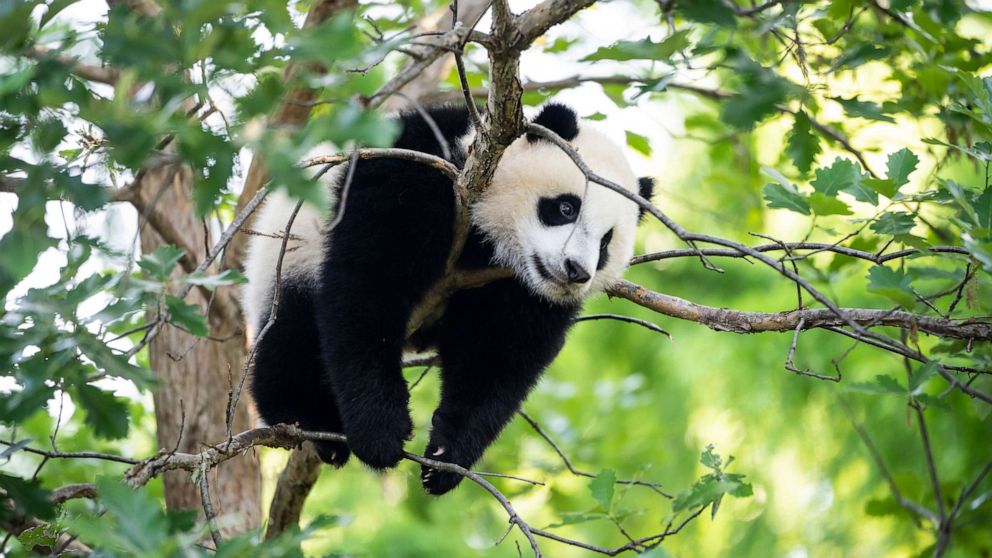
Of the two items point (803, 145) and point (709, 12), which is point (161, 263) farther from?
point (803, 145)

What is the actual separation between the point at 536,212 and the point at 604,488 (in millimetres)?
1262

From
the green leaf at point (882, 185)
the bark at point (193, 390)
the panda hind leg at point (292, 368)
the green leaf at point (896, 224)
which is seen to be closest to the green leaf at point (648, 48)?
the green leaf at point (882, 185)

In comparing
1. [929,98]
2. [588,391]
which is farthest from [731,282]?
[929,98]

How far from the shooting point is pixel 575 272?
3346mm

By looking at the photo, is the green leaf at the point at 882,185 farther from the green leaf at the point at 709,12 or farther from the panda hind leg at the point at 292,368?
the panda hind leg at the point at 292,368

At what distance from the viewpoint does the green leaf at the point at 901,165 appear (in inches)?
102

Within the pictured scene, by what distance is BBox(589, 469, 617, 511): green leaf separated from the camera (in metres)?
2.80

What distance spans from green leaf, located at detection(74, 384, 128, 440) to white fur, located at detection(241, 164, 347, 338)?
157 cm

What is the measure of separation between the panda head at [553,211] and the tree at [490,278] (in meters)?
0.23

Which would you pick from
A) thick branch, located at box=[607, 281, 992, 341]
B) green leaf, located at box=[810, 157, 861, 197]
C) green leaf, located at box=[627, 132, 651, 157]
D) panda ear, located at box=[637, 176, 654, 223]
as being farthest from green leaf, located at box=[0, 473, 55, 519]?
green leaf, located at box=[627, 132, 651, 157]

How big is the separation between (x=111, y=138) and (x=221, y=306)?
3246 mm

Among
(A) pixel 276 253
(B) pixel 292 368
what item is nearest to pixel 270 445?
(B) pixel 292 368

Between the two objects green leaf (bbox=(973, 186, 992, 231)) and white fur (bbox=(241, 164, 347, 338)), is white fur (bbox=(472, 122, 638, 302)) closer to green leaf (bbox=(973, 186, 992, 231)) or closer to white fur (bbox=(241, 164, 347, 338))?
white fur (bbox=(241, 164, 347, 338))

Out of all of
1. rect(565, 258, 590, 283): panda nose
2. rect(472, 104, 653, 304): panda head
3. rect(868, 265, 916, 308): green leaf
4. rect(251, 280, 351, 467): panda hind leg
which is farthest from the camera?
rect(251, 280, 351, 467): panda hind leg
